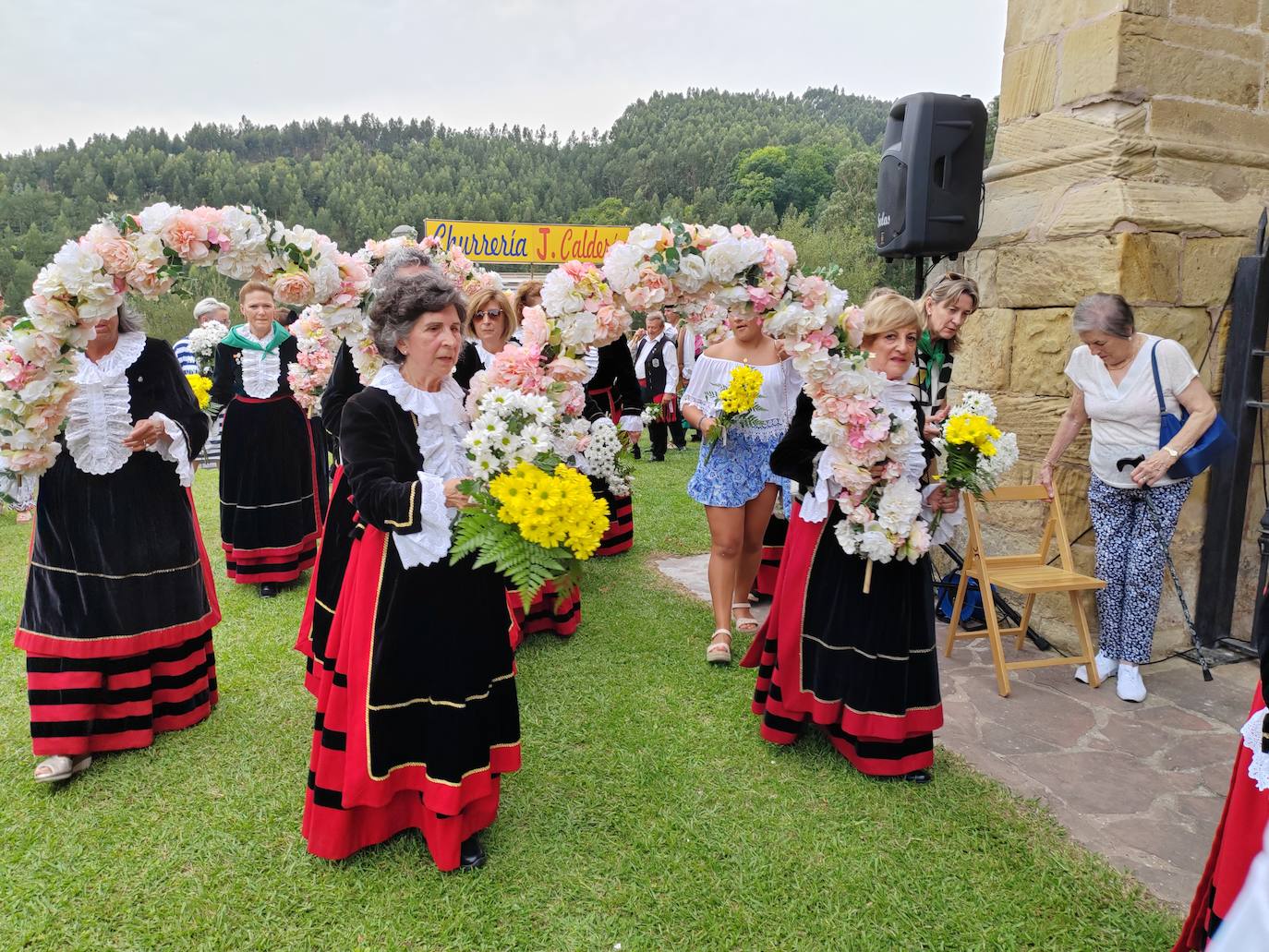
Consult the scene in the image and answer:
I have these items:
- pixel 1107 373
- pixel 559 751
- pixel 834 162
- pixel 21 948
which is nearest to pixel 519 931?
pixel 559 751

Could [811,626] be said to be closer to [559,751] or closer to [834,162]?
[559,751]

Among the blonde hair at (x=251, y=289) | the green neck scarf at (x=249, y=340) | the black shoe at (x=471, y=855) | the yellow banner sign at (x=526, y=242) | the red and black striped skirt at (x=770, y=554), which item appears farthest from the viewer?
the yellow banner sign at (x=526, y=242)

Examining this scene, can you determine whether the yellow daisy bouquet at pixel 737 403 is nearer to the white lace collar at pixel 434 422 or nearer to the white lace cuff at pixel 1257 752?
the white lace collar at pixel 434 422

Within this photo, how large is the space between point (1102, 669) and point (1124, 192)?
2.72 metres

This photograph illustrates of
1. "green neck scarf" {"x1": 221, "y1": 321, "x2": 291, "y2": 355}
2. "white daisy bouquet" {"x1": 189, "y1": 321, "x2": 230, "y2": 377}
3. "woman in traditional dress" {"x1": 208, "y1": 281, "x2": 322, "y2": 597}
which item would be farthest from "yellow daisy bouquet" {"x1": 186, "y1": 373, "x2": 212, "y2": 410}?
"white daisy bouquet" {"x1": 189, "y1": 321, "x2": 230, "y2": 377}

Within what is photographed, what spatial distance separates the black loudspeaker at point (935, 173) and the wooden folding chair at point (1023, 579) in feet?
5.86

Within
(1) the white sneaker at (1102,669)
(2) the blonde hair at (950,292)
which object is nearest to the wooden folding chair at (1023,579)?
(1) the white sneaker at (1102,669)

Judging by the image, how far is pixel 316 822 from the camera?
3.02m

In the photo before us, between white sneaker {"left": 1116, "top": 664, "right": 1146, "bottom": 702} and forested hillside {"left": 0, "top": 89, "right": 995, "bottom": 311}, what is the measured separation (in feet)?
149

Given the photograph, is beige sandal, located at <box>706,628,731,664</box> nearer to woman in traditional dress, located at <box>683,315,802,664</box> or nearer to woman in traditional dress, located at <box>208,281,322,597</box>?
woman in traditional dress, located at <box>683,315,802,664</box>

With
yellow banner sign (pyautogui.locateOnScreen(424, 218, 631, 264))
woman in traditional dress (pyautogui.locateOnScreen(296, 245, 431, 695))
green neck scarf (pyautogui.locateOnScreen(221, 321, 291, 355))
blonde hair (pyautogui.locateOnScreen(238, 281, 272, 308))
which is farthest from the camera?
yellow banner sign (pyautogui.locateOnScreen(424, 218, 631, 264))

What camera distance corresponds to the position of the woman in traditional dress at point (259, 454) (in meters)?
6.32

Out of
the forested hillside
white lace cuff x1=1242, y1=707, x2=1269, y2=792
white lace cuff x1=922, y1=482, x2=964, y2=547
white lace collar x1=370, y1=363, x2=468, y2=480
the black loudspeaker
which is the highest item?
the forested hillside

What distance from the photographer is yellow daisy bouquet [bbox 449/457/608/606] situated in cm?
242
